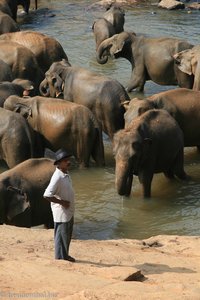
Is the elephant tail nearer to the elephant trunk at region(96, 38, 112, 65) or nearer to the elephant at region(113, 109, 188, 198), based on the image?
the elephant at region(113, 109, 188, 198)

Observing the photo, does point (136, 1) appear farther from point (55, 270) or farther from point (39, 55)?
point (55, 270)

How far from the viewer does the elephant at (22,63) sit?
53.6 feet

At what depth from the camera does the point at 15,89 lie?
14.2 m

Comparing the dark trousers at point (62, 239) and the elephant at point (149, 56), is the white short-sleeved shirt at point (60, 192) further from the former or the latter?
the elephant at point (149, 56)

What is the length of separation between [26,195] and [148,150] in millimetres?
2455

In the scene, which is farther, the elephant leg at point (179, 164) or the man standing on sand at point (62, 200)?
the elephant leg at point (179, 164)

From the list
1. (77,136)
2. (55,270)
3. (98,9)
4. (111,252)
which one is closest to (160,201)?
(77,136)

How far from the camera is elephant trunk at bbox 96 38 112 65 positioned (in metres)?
18.9

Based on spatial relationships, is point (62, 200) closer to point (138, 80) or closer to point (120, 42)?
point (138, 80)

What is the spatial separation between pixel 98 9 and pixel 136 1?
1530 millimetres

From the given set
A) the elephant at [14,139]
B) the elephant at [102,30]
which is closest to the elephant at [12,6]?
the elephant at [102,30]

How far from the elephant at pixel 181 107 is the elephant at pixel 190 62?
2566mm

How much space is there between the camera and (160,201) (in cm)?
1185

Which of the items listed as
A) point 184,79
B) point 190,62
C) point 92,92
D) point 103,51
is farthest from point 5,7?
point 92,92
